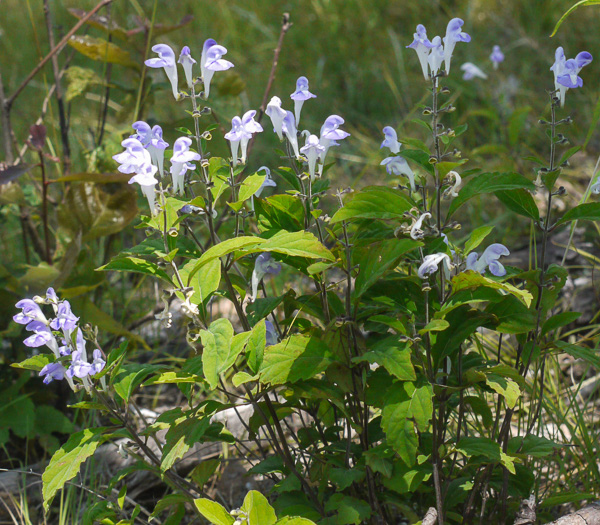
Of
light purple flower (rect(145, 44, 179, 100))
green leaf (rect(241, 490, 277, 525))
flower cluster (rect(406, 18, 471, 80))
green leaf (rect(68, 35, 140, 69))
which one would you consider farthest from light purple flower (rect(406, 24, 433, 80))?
green leaf (rect(68, 35, 140, 69))

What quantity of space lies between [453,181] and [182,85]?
1.55 meters

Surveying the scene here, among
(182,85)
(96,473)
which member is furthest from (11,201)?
(96,473)

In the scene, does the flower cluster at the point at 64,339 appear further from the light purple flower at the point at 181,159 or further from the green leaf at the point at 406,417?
the green leaf at the point at 406,417

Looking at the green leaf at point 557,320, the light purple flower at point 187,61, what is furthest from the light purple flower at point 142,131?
the green leaf at point 557,320

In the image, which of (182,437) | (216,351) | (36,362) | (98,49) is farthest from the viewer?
(98,49)

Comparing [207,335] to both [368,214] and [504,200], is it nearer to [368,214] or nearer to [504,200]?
[368,214]

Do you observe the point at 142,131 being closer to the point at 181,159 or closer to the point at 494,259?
the point at 181,159

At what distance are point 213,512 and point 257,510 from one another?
0.30ft

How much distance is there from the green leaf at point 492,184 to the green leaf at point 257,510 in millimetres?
679

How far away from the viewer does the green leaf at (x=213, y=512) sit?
121cm

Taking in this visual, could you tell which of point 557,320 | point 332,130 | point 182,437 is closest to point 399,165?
point 332,130

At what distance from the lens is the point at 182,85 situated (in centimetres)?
257

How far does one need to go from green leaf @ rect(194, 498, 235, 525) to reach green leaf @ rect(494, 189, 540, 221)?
0.87 m

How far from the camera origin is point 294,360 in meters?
1.32
